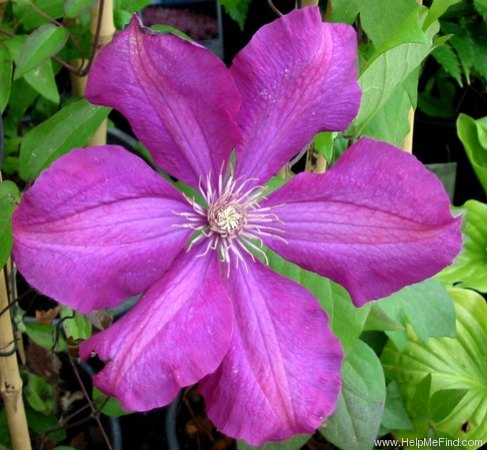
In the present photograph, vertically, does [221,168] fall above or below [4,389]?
above

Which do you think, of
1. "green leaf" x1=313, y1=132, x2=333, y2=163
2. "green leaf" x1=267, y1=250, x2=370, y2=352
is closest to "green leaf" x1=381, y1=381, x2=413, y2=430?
"green leaf" x1=267, y1=250, x2=370, y2=352

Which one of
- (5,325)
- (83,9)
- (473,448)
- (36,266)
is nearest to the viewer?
(36,266)

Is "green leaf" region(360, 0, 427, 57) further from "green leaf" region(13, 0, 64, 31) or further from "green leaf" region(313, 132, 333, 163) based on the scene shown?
"green leaf" region(13, 0, 64, 31)

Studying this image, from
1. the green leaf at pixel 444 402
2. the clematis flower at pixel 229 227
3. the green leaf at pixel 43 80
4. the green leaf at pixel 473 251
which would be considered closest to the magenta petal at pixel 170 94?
the clematis flower at pixel 229 227

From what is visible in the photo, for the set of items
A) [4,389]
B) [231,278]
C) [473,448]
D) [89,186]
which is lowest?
[473,448]

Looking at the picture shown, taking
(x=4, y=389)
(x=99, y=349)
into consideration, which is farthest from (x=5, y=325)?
(x=99, y=349)

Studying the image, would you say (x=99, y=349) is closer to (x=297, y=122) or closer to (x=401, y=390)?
(x=297, y=122)
